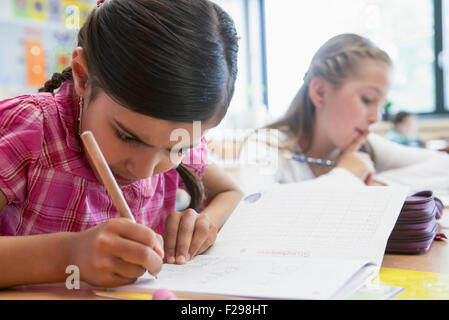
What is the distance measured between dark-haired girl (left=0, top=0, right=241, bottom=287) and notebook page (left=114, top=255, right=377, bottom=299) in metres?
0.03

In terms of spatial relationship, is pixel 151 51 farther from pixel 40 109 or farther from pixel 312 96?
pixel 312 96

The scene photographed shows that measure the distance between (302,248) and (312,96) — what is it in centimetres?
82

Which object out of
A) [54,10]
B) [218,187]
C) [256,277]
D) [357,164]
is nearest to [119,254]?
[256,277]

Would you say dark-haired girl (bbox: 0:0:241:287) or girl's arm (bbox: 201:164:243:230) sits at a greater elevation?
dark-haired girl (bbox: 0:0:241:287)

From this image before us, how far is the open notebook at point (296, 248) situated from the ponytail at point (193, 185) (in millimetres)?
137

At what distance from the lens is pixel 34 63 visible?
8.72 ft

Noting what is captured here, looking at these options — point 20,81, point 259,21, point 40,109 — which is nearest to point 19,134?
point 40,109

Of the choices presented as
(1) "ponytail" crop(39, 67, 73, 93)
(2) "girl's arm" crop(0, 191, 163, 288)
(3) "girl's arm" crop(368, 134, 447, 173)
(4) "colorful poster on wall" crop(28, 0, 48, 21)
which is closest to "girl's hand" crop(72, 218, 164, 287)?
(2) "girl's arm" crop(0, 191, 163, 288)

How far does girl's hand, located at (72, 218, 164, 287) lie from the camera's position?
1.41 ft

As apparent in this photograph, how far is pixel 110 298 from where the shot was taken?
0.42 metres

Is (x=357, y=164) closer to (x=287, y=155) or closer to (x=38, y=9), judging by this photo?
(x=287, y=155)

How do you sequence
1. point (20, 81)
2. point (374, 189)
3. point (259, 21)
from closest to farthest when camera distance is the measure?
point (374, 189) < point (20, 81) < point (259, 21)

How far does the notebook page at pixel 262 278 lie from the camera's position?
1.34 feet

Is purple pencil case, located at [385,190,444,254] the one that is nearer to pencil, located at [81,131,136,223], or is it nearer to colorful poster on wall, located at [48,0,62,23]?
pencil, located at [81,131,136,223]
